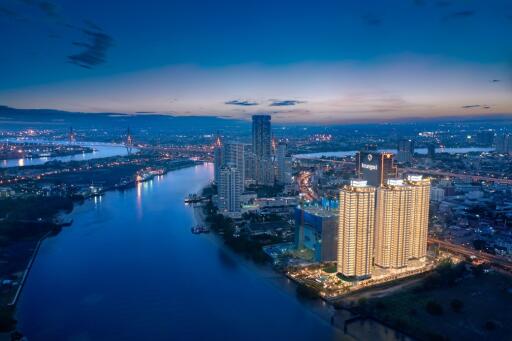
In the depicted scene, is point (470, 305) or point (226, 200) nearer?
point (470, 305)

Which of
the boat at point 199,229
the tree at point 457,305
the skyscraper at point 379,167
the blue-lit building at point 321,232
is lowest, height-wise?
the boat at point 199,229

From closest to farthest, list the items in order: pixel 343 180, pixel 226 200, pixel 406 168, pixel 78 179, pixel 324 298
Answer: pixel 324 298 → pixel 226 200 → pixel 343 180 → pixel 78 179 → pixel 406 168

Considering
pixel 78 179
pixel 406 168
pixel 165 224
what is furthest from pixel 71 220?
pixel 406 168

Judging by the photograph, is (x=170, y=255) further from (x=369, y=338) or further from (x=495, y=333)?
(x=495, y=333)

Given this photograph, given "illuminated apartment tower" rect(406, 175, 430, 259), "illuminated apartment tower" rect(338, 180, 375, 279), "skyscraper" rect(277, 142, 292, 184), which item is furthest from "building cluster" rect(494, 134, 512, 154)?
"illuminated apartment tower" rect(338, 180, 375, 279)

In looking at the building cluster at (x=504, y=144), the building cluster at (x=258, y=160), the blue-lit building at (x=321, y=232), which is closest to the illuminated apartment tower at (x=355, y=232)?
the blue-lit building at (x=321, y=232)

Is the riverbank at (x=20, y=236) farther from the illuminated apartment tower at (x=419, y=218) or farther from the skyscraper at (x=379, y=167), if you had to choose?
the skyscraper at (x=379, y=167)

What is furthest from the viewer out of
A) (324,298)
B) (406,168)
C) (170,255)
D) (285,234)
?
(406,168)
